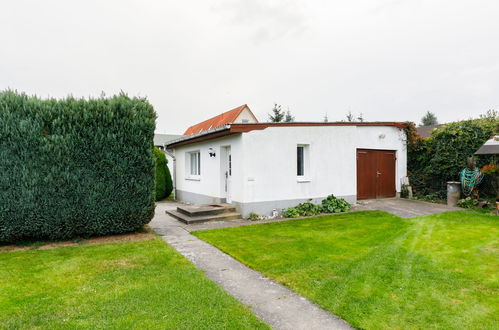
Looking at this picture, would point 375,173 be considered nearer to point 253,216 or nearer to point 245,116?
point 253,216

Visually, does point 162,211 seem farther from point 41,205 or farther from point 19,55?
point 19,55

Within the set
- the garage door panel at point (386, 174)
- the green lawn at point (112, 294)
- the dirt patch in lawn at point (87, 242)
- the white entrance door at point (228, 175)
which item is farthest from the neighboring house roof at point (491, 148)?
the dirt patch in lawn at point (87, 242)

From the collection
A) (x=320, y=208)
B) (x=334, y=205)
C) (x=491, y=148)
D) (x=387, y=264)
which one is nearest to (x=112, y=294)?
(x=387, y=264)

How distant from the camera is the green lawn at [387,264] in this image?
3314 millimetres

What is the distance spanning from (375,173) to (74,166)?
10956 millimetres

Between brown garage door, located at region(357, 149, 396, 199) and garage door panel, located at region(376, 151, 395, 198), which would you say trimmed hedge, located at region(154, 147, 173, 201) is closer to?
brown garage door, located at region(357, 149, 396, 199)

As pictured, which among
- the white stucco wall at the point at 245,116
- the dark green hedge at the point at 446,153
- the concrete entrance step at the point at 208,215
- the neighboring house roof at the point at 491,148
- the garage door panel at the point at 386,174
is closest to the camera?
the neighboring house roof at the point at 491,148

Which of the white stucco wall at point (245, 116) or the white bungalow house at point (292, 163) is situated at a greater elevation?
the white stucco wall at point (245, 116)

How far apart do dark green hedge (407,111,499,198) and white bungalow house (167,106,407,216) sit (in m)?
0.57

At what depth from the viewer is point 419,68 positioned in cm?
1647

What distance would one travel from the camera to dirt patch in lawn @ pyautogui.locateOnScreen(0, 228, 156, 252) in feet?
21.6

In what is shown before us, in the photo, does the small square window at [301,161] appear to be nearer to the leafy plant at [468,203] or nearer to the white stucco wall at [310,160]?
the white stucco wall at [310,160]

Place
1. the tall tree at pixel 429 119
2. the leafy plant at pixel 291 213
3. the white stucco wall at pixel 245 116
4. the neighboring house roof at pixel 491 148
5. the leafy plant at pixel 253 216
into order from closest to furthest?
the neighboring house roof at pixel 491 148
the leafy plant at pixel 253 216
the leafy plant at pixel 291 213
the white stucco wall at pixel 245 116
the tall tree at pixel 429 119

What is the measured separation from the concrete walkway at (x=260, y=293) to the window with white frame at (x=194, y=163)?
706 centimetres
